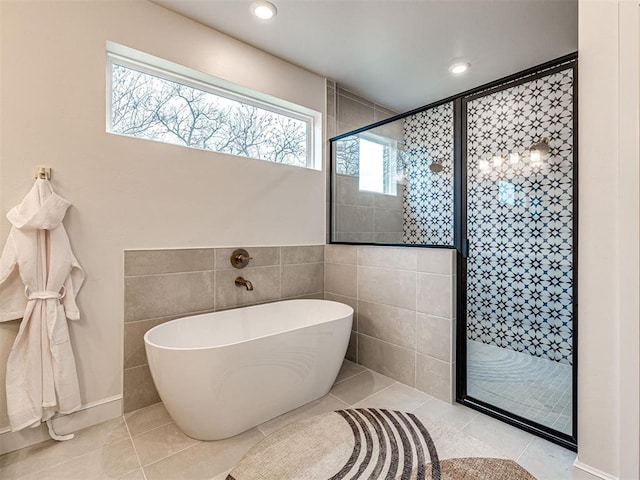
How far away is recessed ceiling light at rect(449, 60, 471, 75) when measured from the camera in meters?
2.68

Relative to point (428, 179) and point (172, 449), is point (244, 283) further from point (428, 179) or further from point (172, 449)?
point (428, 179)

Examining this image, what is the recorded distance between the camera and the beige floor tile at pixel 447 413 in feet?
5.89

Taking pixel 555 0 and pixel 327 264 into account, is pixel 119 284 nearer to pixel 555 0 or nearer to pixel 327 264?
pixel 327 264

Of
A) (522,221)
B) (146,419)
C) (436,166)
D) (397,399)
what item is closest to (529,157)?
(522,221)

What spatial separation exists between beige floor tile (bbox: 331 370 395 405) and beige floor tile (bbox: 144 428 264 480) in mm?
646

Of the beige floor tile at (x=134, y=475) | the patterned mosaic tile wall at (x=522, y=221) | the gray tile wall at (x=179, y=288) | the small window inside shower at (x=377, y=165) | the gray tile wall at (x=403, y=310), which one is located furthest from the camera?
the small window inside shower at (x=377, y=165)

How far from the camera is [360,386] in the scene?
2.21 metres

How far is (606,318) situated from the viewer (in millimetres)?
1312

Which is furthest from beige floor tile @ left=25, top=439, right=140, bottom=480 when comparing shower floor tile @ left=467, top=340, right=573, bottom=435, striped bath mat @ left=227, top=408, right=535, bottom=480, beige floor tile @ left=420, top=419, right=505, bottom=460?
shower floor tile @ left=467, top=340, right=573, bottom=435

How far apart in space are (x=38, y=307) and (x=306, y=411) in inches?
63.1

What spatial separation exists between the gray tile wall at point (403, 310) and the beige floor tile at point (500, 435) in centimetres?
24

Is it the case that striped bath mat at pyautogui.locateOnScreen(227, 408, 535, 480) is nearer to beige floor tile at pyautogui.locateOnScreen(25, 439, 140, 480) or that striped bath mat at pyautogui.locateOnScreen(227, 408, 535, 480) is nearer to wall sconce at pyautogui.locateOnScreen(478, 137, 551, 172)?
beige floor tile at pyautogui.locateOnScreen(25, 439, 140, 480)

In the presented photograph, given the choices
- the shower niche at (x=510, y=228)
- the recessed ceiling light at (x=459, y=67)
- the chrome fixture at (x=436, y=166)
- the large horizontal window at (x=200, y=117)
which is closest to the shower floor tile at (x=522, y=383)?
the shower niche at (x=510, y=228)

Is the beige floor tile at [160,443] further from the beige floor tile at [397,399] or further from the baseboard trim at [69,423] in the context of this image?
the beige floor tile at [397,399]
